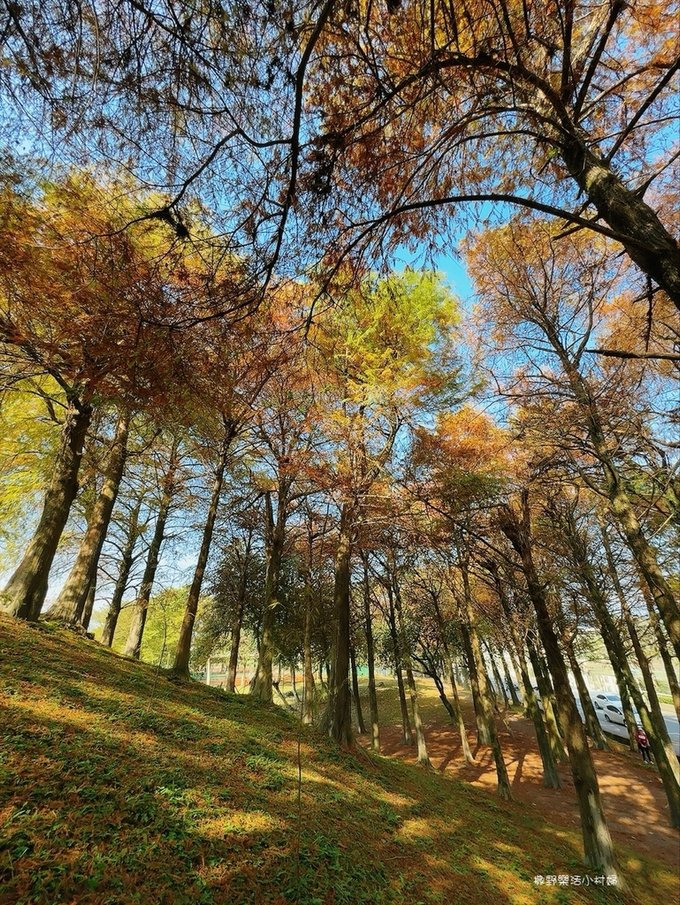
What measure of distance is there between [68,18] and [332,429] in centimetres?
731

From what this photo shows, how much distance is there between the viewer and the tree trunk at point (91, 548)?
815 centimetres

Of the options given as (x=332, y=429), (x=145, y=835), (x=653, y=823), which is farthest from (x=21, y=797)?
(x=653, y=823)

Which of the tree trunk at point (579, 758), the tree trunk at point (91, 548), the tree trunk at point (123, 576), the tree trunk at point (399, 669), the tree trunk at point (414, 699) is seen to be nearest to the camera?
the tree trunk at point (579, 758)

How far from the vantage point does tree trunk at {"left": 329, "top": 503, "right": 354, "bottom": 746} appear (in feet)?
25.8

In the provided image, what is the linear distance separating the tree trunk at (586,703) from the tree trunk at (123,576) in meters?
16.4

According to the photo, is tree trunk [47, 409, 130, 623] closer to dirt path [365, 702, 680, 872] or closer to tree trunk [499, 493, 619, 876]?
tree trunk [499, 493, 619, 876]

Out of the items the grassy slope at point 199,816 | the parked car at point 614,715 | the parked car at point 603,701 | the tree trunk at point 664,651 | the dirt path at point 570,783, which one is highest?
the tree trunk at point 664,651

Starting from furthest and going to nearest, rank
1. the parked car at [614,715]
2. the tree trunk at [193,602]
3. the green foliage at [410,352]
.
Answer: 1. the parked car at [614,715]
2. the tree trunk at [193,602]
3. the green foliage at [410,352]

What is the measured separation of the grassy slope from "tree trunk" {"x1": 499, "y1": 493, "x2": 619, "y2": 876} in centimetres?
49

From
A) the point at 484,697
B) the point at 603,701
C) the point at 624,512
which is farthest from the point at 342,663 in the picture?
the point at 603,701

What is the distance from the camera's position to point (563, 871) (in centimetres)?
584

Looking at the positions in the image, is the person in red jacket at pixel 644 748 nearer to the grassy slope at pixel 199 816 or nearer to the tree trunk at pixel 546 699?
the tree trunk at pixel 546 699

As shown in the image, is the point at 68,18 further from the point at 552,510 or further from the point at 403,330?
the point at 552,510

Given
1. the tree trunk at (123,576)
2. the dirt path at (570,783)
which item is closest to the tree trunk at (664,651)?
the dirt path at (570,783)
